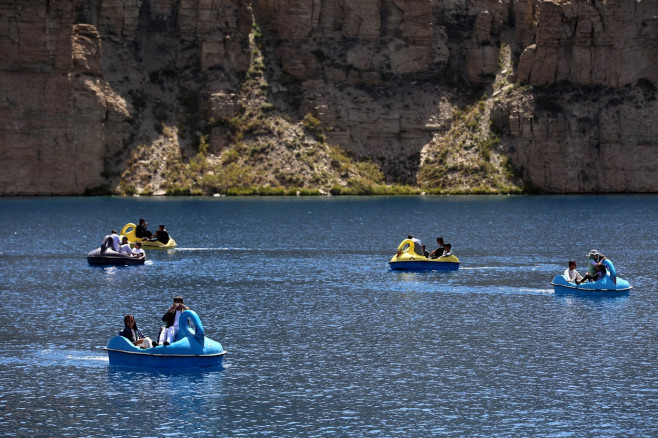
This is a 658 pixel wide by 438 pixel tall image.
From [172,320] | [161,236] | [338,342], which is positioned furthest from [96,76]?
[172,320]

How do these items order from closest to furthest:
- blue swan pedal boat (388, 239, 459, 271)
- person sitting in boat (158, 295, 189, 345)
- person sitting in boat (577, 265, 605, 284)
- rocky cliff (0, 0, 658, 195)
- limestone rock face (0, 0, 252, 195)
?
person sitting in boat (158, 295, 189, 345) → person sitting in boat (577, 265, 605, 284) → blue swan pedal boat (388, 239, 459, 271) → limestone rock face (0, 0, 252, 195) → rocky cliff (0, 0, 658, 195)

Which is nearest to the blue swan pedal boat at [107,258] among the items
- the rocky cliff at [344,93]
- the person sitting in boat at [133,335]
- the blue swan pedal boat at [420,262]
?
the blue swan pedal boat at [420,262]

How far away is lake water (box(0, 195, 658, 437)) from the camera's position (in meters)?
33.6

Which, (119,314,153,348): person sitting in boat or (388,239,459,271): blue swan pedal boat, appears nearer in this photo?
(119,314,153,348): person sitting in boat

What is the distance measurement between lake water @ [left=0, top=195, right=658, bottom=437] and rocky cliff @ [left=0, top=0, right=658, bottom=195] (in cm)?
7221

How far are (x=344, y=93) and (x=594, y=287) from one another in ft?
400

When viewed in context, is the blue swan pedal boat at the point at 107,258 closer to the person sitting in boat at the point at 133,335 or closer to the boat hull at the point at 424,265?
the boat hull at the point at 424,265

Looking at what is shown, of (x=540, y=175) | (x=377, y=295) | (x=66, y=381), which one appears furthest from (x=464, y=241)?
(x=540, y=175)

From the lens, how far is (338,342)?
4494 centimetres

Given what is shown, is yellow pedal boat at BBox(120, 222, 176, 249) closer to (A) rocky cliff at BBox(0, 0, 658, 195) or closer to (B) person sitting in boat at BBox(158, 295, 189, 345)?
(B) person sitting in boat at BBox(158, 295, 189, 345)

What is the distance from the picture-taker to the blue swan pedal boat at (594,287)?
58.0m

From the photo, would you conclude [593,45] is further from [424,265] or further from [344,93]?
[424,265]

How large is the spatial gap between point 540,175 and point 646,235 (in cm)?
7484

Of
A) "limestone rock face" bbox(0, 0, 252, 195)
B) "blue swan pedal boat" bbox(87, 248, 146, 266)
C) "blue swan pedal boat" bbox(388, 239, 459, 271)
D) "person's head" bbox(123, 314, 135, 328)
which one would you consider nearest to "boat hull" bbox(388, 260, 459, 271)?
"blue swan pedal boat" bbox(388, 239, 459, 271)
